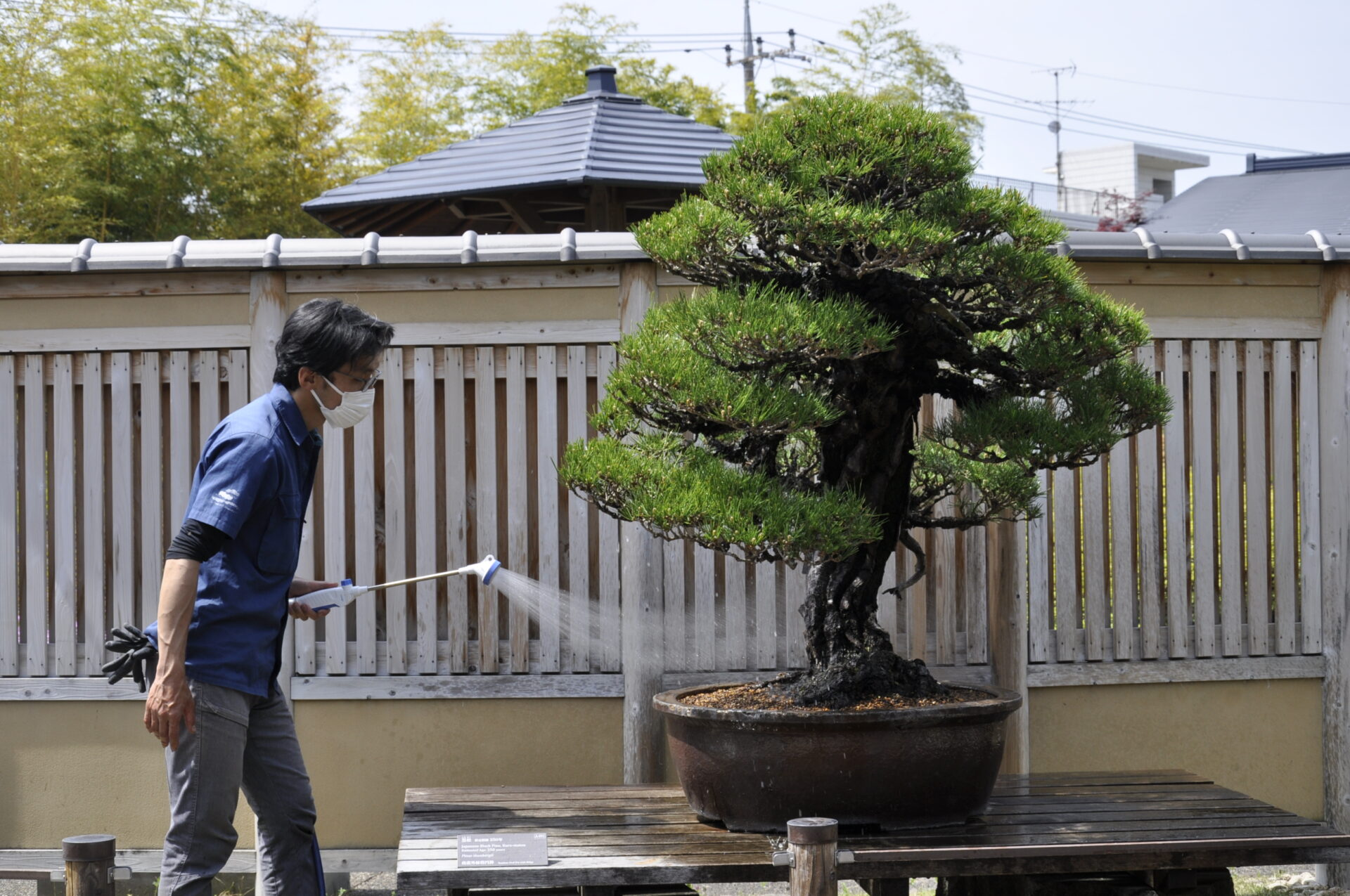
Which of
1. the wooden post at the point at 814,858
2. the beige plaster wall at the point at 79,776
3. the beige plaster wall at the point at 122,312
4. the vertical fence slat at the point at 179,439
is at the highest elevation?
the beige plaster wall at the point at 122,312

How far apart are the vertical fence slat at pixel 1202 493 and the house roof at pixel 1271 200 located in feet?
9.30

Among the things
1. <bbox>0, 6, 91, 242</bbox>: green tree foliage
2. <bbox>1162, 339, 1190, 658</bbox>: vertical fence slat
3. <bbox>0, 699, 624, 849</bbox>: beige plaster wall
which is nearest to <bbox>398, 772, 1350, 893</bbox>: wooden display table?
<bbox>0, 699, 624, 849</bbox>: beige plaster wall

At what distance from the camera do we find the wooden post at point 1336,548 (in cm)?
432

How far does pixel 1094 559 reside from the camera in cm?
434

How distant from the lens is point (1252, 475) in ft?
14.5

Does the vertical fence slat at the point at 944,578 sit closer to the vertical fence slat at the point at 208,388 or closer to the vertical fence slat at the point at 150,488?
the vertical fence slat at the point at 208,388

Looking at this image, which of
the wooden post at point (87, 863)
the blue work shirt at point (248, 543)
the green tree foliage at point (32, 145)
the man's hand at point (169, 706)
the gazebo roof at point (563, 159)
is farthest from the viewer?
the green tree foliage at point (32, 145)

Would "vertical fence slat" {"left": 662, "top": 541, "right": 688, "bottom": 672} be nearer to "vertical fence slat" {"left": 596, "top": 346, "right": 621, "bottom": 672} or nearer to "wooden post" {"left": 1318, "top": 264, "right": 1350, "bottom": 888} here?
"vertical fence slat" {"left": 596, "top": 346, "right": 621, "bottom": 672}

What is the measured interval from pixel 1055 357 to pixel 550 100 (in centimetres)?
1362

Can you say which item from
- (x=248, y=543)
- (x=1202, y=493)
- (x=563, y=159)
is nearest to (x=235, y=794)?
(x=248, y=543)

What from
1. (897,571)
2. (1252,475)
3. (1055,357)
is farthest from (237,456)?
(1252,475)

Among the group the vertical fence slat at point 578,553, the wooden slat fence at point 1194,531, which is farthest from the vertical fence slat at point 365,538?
the wooden slat fence at point 1194,531

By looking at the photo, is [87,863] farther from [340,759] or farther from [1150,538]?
[1150,538]

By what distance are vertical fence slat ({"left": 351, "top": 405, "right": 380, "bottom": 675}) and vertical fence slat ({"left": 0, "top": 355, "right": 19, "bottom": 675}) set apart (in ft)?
3.73
